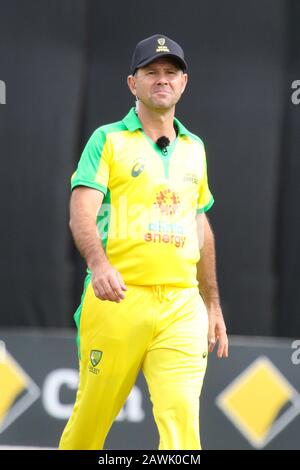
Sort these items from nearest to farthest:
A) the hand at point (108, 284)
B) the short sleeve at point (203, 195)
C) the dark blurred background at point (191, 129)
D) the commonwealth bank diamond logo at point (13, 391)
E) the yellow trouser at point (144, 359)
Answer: the hand at point (108, 284) < the yellow trouser at point (144, 359) < the short sleeve at point (203, 195) < the commonwealth bank diamond logo at point (13, 391) < the dark blurred background at point (191, 129)

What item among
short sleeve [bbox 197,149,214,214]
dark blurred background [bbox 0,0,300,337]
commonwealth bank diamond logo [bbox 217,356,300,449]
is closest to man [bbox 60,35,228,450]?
short sleeve [bbox 197,149,214,214]

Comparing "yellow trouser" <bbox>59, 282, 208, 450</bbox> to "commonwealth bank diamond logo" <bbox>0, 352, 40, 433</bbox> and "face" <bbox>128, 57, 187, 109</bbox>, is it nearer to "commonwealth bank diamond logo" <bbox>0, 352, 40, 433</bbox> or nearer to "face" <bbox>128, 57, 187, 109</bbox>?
"face" <bbox>128, 57, 187, 109</bbox>

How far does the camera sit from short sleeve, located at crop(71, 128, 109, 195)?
3832 mm

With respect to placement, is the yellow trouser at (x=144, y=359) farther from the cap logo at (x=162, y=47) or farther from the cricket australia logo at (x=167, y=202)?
the cap logo at (x=162, y=47)

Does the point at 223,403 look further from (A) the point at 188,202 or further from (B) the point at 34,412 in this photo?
(A) the point at 188,202

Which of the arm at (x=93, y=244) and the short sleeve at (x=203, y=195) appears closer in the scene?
the arm at (x=93, y=244)

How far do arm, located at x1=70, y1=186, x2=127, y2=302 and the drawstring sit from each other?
259 mm

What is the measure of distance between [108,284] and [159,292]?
31 cm

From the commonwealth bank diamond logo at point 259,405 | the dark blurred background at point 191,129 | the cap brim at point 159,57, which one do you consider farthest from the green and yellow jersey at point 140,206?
the dark blurred background at point 191,129

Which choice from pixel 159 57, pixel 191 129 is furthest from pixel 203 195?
pixel 191 129

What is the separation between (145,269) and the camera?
12.7ft

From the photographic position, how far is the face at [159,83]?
3.92 m

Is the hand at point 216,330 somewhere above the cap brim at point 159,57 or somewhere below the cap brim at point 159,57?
below

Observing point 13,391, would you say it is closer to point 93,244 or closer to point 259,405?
point 259,405
